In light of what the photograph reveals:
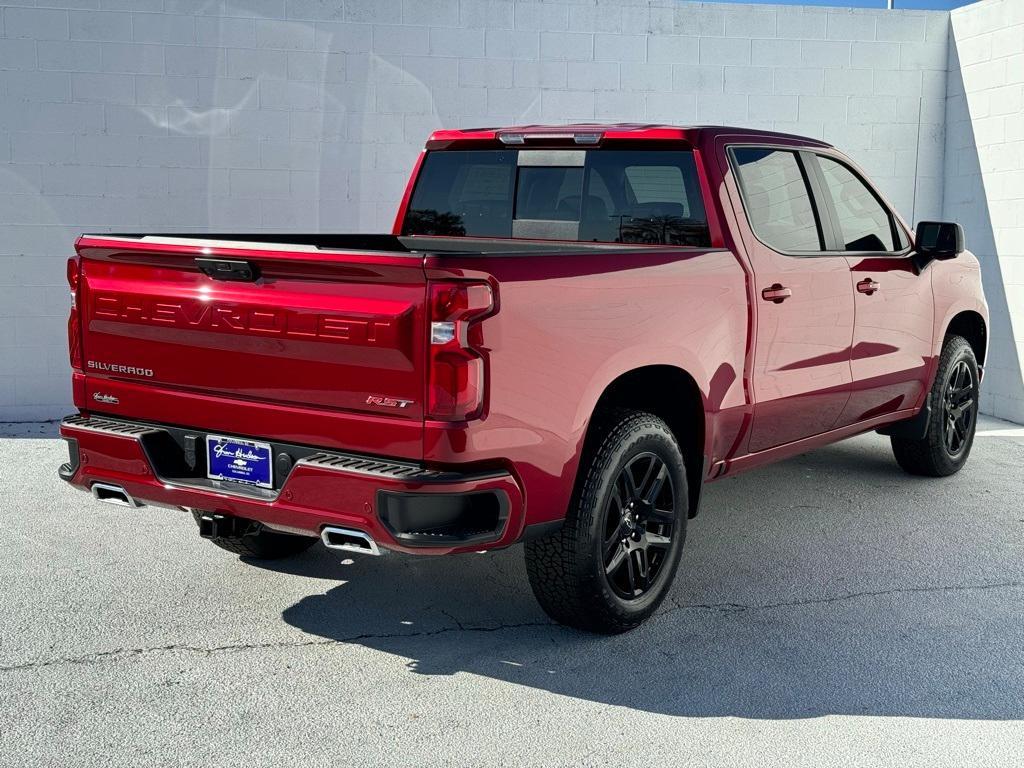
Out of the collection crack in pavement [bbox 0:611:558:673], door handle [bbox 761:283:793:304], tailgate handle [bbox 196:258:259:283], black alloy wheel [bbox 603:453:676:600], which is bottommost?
crack in pavement [bbox 0:611:558:673]

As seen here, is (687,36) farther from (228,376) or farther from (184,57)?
(228,376)

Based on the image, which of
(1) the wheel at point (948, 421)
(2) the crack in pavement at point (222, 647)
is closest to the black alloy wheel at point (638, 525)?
(2) the crack in pavement at point (222, 647)

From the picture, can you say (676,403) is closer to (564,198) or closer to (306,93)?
(564,198)

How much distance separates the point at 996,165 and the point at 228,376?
7.16 meters

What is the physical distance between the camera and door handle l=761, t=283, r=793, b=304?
15.2 ft

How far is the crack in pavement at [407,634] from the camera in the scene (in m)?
3.82

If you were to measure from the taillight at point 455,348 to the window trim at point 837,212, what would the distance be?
256 centimetres

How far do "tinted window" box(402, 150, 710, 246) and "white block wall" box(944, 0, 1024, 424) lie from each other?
4.99 metres

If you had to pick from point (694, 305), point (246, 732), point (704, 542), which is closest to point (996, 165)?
point (704, 542)

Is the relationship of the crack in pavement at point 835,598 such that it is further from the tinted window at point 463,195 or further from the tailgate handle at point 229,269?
the tailgate handle at point 229,269

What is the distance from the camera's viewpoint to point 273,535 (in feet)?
15.7

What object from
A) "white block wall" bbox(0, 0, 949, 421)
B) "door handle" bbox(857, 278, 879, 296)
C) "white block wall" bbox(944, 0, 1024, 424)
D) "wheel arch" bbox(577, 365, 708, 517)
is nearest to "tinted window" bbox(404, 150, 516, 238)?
"wheel arch" bbox(577, 365, 708, 517)

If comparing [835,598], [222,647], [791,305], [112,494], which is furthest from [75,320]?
[835,598]

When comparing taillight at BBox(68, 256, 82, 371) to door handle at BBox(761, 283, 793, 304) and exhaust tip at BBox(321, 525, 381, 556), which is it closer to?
exhaust tip at BBox(321, 525, 381, 556)
